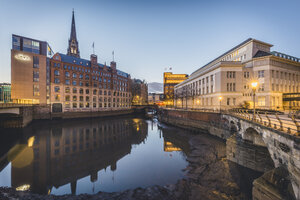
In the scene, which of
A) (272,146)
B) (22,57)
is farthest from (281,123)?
(22,57)

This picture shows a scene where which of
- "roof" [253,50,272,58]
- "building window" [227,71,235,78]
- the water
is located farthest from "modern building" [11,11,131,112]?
"roof" [253,50,272,58]

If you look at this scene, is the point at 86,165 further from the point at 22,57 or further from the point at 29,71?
the point at 22,57

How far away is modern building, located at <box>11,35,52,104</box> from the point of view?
4428cm

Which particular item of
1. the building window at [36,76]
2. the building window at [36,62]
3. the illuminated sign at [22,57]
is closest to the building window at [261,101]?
the building window at [36,76]

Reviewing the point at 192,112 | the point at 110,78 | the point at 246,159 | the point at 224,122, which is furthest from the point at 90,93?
the point at 246,159

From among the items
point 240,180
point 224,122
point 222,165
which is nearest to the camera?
point 240,180

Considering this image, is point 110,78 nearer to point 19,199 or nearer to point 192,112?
point 192,112

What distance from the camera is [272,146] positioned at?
8906 millimetres

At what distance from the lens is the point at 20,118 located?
34.7 meters

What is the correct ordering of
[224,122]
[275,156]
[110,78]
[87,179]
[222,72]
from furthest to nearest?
[110,78] → [222,72] → [224,122] → [87,179] → [275,156]

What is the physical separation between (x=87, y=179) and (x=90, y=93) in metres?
55.1

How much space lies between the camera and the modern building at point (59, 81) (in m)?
45.3

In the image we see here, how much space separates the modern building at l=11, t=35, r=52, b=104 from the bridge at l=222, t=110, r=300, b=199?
60.5 m

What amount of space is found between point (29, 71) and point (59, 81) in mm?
9871
